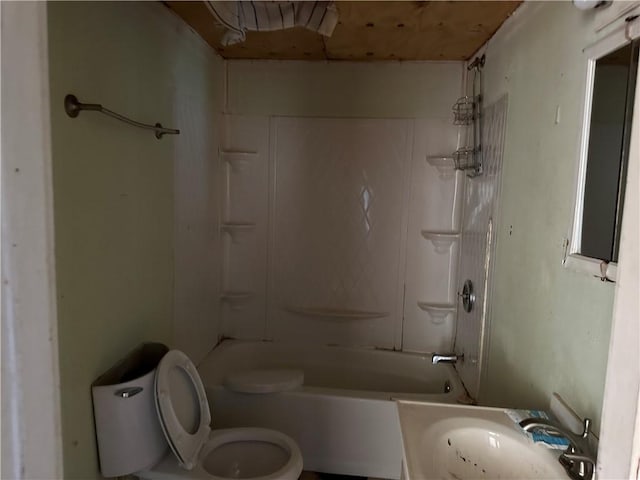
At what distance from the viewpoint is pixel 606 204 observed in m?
1.08

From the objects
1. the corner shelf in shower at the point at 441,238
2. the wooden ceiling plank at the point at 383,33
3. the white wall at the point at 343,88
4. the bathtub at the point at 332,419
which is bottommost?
the bathtub at the point at 332,419

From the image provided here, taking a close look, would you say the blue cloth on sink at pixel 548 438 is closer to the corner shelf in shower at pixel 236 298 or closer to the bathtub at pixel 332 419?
the bathtub at pixel 332 419

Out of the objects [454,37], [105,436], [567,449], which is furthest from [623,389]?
[454,37]

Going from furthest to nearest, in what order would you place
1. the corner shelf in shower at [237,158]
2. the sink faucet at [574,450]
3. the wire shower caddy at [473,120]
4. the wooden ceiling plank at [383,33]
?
the corner shelf in shower at [237,158], the wire shower caddy at [473,120], the wooden ceiling plank at [383,33], the sink faucet at [574,450]

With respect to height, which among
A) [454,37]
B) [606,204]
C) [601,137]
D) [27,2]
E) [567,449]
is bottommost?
[567,449]

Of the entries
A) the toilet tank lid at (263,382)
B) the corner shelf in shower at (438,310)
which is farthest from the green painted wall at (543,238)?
the toilet tank lid at (263,382)

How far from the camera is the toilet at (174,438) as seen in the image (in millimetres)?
1482

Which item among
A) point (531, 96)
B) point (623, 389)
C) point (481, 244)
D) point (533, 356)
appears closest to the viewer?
point (623, 389)

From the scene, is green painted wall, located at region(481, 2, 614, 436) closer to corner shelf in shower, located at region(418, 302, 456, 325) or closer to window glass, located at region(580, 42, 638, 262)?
window glass, located at region(580, 42, 638, 262)

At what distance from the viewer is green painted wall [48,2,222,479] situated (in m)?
1.30

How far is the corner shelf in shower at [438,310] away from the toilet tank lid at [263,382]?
3.11 feet

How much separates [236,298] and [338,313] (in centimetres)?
68

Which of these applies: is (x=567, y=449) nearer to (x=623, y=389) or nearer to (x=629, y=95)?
(x=623, y=389)

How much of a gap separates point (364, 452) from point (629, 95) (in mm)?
1904
